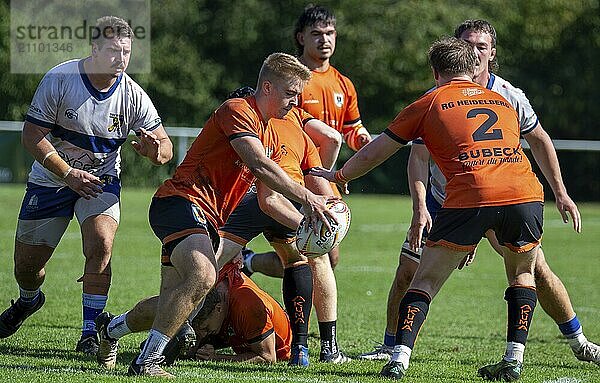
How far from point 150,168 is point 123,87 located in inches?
743

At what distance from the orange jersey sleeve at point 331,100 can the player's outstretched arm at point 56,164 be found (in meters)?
2.26

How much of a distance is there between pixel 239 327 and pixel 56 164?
1654mm

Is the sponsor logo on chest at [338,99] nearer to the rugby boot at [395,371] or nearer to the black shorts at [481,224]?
the black shorts at [481,224]

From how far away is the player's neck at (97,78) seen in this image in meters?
7.38

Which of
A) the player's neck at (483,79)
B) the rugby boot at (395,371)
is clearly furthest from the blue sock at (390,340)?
the player's neck at (483,79)

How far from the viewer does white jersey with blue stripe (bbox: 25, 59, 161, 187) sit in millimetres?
7281

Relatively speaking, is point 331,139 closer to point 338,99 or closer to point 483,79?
A: point 338,99

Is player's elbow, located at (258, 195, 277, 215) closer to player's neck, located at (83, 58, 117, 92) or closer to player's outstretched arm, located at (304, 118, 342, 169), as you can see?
player's outstretched arm, located at (304, 118, 342, 169)

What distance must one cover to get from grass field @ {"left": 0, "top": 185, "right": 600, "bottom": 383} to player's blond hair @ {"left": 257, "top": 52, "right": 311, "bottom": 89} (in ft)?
5.85

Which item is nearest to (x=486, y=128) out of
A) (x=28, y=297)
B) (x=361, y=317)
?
(x=28, y=297)

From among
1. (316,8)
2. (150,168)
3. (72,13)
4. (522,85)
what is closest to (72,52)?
(72,13)

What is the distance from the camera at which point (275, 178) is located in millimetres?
5926

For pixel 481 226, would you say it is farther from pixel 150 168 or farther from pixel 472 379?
pixel 150 168

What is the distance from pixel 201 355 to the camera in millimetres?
6906
